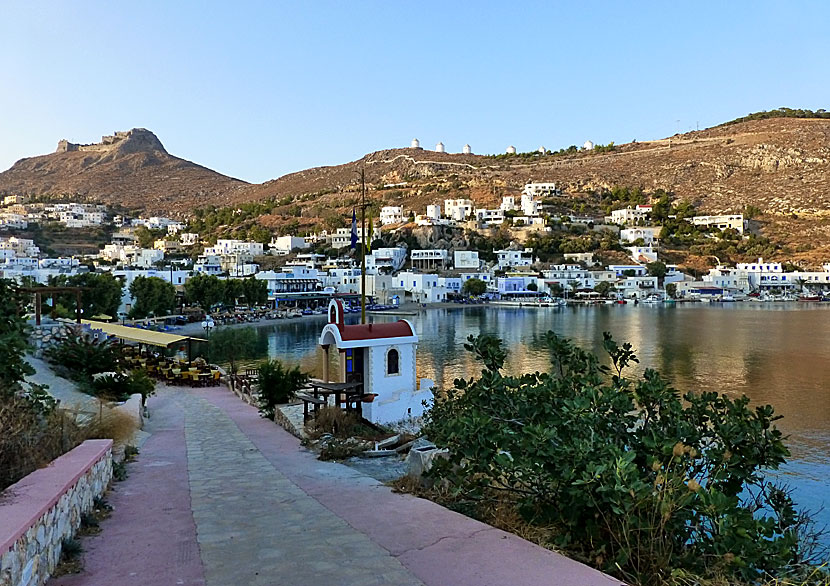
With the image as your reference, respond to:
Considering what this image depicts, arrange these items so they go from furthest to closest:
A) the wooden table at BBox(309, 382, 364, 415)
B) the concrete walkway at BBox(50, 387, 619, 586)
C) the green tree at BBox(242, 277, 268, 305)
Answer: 1. the green tree at BBox(242, 277, 268, 305)
2. the wooden table at BBox(309, 382, 364, 415)
3. the concrete walkway at BBox(50, 387, 619, 586)

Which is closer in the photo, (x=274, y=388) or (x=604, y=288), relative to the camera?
(x=274, y=388)

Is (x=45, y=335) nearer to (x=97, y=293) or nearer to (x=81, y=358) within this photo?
(x=81, y=358)

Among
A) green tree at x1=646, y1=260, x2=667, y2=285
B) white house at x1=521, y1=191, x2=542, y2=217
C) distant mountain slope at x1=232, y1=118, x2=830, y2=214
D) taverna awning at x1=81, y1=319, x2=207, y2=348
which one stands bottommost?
taverna awning at x1=81, y1=319, x2=207, y2=348

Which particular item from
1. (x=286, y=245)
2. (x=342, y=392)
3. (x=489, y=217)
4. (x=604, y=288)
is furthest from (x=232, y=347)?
(x=489, y=217)

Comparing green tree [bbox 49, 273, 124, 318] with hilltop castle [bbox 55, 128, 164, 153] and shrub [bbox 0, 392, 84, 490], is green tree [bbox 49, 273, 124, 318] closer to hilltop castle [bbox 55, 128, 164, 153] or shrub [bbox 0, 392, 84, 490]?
shrub [bbox 0, 392, 84, 490]

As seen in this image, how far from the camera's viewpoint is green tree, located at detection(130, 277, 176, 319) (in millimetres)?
46062

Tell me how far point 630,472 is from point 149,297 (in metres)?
47.9

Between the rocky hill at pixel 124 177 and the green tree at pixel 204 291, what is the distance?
99.1 m

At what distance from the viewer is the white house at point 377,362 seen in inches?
457

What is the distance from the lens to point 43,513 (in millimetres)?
3559

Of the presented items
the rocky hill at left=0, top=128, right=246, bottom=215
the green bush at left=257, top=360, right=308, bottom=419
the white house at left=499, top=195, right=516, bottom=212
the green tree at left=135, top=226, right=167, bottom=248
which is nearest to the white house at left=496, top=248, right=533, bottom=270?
the white house at left=499, top=195, right=516, bottom=212

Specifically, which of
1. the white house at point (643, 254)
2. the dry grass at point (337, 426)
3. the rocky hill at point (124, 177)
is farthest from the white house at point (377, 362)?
the rocky hill at point (124, 177)

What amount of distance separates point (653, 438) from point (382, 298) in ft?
232

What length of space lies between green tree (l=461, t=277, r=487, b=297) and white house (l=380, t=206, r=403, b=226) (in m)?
Answer: 26.6
